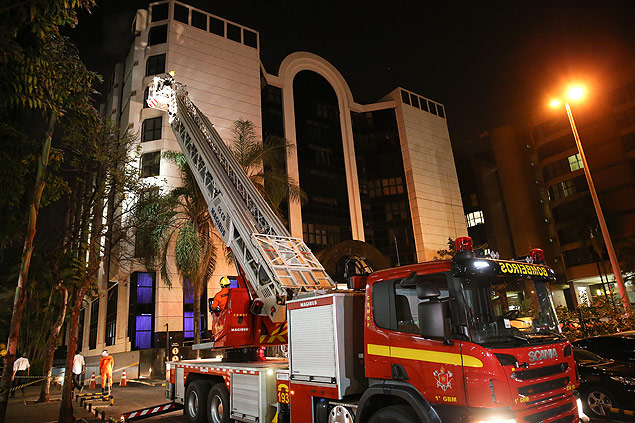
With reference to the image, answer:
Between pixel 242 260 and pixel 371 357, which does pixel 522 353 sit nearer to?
pixel 371 357

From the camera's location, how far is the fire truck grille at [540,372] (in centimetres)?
436

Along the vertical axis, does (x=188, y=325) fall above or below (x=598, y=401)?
above

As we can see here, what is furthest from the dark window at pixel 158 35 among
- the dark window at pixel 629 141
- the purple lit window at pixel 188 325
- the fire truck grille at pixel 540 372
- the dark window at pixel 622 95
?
the dark window at pixel 629 141

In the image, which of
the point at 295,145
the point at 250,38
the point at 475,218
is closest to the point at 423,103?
the point at 475,218

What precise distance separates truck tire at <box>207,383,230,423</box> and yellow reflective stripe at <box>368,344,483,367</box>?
13.8ft

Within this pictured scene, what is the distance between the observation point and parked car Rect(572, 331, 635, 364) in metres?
8.86

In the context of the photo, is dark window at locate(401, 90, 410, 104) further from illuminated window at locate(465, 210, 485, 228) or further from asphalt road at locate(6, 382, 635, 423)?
asphalt road at locate(6, 382, 635, 423)

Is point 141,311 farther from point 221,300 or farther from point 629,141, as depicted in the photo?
point 629,141

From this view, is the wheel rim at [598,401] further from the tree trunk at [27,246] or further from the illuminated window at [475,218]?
the illuminated window at [475,218]

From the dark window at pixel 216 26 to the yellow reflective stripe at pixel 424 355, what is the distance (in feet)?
121

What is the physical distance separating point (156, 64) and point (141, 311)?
64.9ft

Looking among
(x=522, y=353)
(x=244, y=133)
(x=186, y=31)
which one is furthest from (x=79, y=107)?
(x=186, y=31)

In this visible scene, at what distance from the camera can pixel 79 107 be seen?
9.32 metres

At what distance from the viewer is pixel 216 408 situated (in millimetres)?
8609
